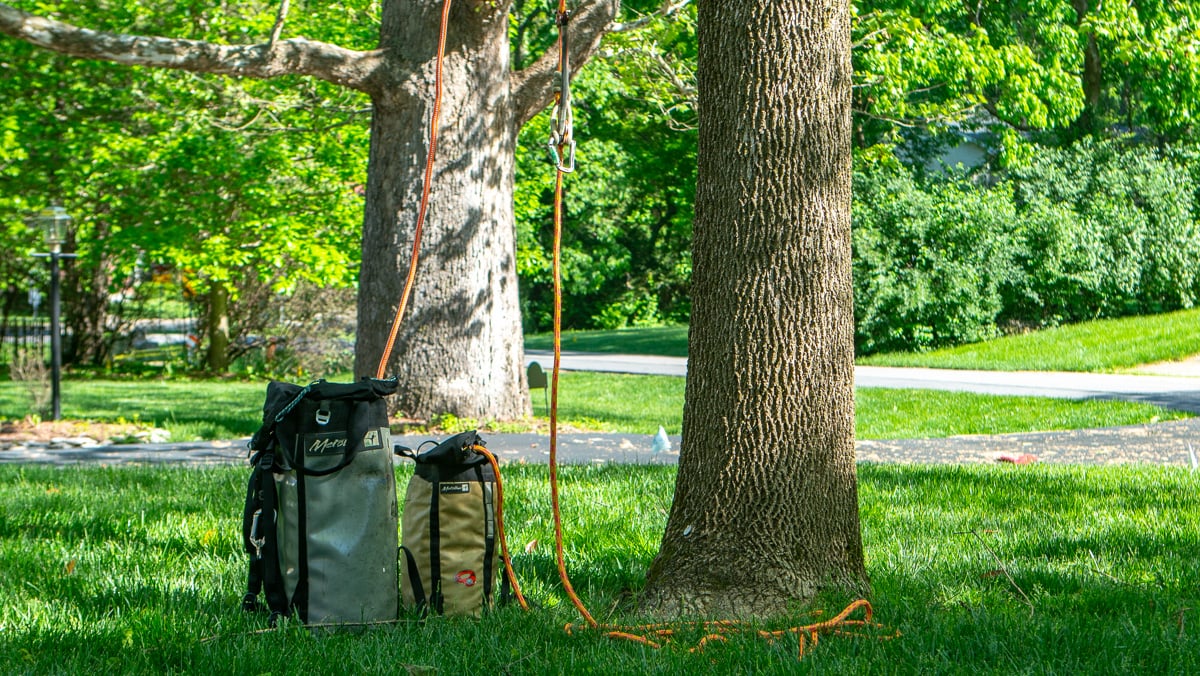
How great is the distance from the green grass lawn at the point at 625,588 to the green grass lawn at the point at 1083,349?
40.2ft

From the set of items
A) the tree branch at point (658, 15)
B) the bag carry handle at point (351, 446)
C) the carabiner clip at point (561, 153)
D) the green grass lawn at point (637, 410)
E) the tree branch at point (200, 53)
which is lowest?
the green grass lawn at point (637, 410)

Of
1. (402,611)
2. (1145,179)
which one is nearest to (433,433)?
(402,611)

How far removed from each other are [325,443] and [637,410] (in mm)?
11378

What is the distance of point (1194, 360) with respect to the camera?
18.7m

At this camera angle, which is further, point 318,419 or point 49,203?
point 49,203

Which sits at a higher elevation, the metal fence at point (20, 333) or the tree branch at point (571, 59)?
the tree branch at point (571, 59)

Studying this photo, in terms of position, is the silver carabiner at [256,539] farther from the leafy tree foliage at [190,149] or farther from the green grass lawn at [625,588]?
the leafy tree foliage at [190,149]

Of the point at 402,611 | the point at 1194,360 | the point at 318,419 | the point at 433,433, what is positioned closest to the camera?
the point at 318,419

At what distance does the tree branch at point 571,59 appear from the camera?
10.7 meters

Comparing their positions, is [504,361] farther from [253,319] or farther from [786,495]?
[253,319]

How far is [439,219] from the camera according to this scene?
1020cm

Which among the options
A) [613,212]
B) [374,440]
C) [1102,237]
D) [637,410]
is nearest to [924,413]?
[637,410]

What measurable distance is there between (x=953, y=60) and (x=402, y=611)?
15.9 m

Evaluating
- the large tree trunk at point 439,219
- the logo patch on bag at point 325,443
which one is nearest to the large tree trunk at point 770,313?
the logo patch on bag at point 325,443
